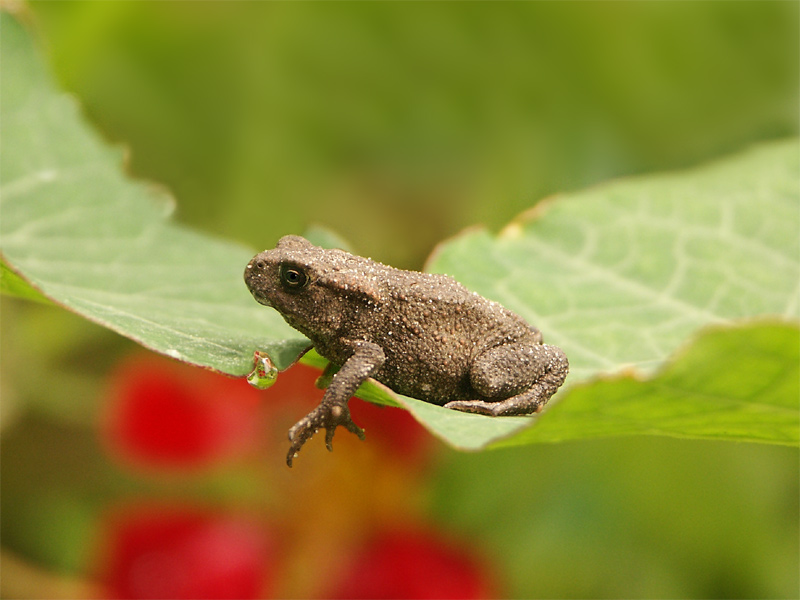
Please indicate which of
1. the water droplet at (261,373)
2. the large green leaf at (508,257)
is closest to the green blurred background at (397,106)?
the large green leaf at (508,257)

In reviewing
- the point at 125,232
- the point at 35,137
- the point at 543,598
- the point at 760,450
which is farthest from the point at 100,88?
the point at 760,450

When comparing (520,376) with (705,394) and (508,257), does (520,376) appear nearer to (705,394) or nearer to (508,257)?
(508,257)

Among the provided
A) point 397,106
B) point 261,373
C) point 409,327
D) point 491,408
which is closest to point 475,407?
point 491,408

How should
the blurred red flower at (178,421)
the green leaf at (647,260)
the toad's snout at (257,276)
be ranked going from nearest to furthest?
the toad's snout at (257,276) < the green leaf at (647,260) < the blurred red flower at (178,421)

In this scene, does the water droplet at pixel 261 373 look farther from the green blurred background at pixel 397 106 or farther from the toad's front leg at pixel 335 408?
the green blurred background at pixel 397 106

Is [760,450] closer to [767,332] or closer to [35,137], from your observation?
[767,332]

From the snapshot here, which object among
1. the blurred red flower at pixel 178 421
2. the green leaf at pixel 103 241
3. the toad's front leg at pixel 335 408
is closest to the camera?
the toad's front leg at pixel 335 408
